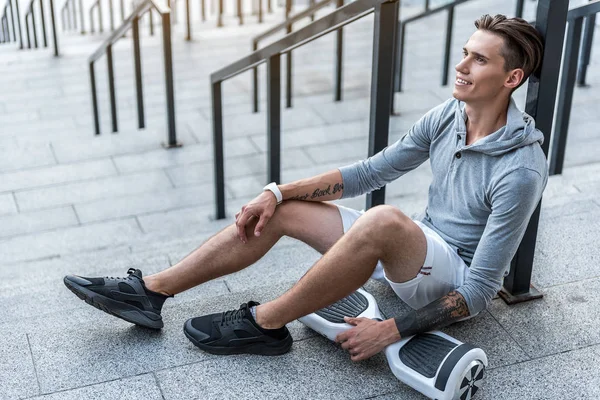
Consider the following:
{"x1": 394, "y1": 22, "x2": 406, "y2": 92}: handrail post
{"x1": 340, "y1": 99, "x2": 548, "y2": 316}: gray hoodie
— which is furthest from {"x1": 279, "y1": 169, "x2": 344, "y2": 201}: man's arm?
{"x1": 394, "y1": 22, "x2": 406, "y2": 92}: handrail post

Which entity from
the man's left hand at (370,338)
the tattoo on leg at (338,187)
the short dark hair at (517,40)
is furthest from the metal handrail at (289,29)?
the man's left hand at (370,338)

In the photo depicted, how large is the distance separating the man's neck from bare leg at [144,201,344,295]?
1.77 feet

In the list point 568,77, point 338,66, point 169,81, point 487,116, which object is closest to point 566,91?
point 568,77

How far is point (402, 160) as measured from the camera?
109 inches

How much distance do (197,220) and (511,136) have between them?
8.00 feet

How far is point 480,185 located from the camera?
245 cm

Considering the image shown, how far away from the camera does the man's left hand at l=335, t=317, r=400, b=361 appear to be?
2.40 meters

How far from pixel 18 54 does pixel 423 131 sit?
5862 millimetres

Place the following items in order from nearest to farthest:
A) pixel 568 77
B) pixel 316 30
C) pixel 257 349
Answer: pixel 257 349 → pixel 316 30 → pixel 568 77

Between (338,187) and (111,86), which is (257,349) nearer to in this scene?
(338,187)

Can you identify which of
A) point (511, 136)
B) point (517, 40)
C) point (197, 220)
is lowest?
point (197, 220)

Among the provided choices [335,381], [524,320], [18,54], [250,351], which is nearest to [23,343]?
[250,351]

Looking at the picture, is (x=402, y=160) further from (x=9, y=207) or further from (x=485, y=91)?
(x=9, y=207)

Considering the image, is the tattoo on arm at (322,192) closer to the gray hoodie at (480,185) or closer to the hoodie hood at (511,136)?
the gray hoodie at (480,185)
